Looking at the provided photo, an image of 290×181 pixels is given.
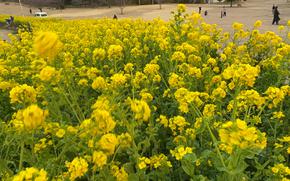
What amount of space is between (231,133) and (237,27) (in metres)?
4.12

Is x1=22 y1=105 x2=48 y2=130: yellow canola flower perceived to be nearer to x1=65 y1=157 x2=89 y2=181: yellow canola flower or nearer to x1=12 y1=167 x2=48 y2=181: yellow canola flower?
x1=12 y1=167 x2=48 y2=181: yellow canola flower

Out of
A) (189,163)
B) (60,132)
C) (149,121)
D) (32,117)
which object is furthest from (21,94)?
(189,163)

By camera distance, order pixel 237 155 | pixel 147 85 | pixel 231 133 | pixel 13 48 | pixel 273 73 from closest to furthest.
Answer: pixel 231 133, pixel 237 155, pixel 147 85, pixel 273 73, pixel 13 48

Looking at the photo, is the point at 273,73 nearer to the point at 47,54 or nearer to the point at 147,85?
the point at 147,85

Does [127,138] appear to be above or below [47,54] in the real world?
below

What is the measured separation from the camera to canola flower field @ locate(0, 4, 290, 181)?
1784mm

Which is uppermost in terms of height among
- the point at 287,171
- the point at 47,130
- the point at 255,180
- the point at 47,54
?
the point at 47,54

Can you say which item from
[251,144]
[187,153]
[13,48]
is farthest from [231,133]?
[13,48]

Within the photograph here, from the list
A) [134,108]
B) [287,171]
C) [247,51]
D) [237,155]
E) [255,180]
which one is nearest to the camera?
[237,155]

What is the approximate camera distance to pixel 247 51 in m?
4.96

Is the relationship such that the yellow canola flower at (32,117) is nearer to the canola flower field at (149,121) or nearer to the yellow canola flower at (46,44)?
the canola flower field at (149,121)

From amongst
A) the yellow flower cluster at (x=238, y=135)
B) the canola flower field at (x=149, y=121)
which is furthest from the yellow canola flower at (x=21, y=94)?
the yellow flower cluster at (x=238, y=135)

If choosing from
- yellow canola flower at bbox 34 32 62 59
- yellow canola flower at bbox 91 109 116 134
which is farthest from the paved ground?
yellow canola flower at bbox 34 32 62 59

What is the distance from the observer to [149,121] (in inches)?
107
